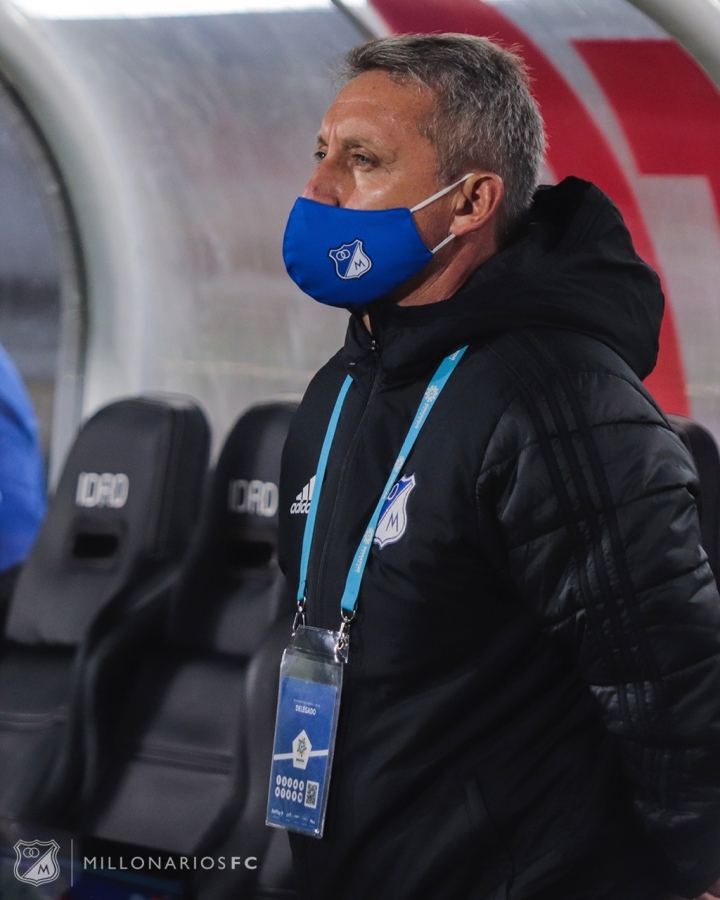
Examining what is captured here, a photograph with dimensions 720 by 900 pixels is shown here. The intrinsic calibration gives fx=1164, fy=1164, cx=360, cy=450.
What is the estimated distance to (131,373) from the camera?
4398 mm

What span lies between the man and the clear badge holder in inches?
0.8

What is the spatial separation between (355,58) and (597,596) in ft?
2.31

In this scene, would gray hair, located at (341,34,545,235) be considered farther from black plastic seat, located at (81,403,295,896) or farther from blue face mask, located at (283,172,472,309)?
black plastic seat, located at (81,403,295,896)

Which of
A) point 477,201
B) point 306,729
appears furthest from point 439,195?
point 306,729

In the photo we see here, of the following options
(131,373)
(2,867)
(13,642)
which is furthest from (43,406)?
(2,867)

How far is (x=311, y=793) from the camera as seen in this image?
129cm

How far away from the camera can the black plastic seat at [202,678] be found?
2605mm

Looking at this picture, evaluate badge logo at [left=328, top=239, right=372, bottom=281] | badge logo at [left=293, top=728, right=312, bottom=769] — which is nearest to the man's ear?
badge logo at [left=328, top=239, right=372, bottom=281]

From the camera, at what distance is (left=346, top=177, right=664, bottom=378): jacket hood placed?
48.6 inches

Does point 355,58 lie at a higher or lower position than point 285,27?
lower

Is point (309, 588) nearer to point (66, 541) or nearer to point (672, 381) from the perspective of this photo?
point (66, 541)

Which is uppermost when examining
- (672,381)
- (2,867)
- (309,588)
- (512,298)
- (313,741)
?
(672,381)

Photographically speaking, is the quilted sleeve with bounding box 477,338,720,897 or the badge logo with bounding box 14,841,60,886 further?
the badge logo with bounding box 14,841,60,886

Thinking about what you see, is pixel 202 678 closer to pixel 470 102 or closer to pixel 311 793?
pixel 311 793
